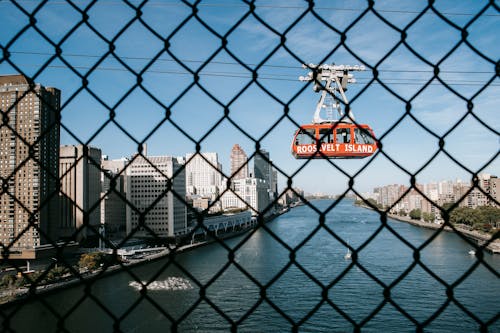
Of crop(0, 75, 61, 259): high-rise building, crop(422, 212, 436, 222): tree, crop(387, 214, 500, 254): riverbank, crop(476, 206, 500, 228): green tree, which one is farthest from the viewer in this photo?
crop(422, 212, 436, 222): tree

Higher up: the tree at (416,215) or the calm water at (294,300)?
the calm water at (294,300)

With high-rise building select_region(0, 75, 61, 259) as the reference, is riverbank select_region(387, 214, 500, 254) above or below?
below

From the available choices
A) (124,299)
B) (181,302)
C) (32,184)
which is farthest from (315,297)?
(32,184)

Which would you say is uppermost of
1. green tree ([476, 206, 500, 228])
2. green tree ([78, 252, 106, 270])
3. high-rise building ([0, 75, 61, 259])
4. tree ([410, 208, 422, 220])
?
high-rise building ([0, 75, 61, 259])

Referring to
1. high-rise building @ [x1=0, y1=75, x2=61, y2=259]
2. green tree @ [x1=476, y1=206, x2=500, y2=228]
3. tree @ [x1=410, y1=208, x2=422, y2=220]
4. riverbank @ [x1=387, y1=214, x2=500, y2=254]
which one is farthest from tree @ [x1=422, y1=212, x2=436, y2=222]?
high-rise building @ [x1=0, y1=75, x2=61, y2=259]

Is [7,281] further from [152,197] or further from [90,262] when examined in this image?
[152,197]

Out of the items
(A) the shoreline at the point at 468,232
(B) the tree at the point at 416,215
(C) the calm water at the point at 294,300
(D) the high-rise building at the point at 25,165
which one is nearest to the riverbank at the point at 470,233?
(A) the shoreline at the point at 468,232

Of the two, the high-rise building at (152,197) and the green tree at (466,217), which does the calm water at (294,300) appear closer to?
the high-rise building at (152,197)

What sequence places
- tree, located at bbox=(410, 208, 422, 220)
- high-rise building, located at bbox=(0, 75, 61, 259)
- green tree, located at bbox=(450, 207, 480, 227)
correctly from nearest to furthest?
high-rise building, located at bbox=(0, 75, 61, 259)
green tree, located at bbox=(450, 207, 480, 227)
tree, located at bbox=(410, 208, 422, 220)

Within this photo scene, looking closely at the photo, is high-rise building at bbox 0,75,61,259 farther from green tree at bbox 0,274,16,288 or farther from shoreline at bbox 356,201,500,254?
shoreline at bbox 356,201,500,254

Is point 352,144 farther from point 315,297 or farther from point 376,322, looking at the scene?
point 315,297

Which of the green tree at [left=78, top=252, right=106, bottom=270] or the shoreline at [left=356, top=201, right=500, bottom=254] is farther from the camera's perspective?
the shoreline at [left=356, top=201, right=500, bottom=254]
